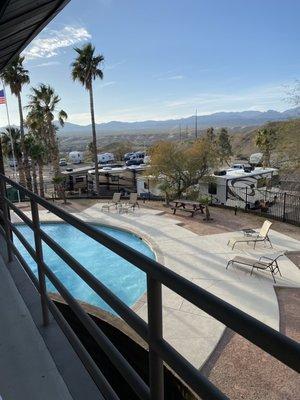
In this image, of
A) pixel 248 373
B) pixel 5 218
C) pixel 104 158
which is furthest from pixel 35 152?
pixel 104 158

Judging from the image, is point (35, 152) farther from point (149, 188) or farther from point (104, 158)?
point (104, 158)

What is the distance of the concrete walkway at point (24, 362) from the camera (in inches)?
71.7

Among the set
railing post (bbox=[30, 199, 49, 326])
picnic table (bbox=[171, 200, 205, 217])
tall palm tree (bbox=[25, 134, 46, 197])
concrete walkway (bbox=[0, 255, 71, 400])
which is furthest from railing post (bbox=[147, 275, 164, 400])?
tall palm tree (bbox=[25, 134, 46, 197])

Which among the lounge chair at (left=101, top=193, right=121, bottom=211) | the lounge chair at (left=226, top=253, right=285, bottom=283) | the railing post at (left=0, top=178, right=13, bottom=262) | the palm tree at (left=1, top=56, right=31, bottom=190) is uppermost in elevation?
the palm tree at (left=1, top=56, right=31, bottom=190)

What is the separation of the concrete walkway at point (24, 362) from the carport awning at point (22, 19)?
205 cm

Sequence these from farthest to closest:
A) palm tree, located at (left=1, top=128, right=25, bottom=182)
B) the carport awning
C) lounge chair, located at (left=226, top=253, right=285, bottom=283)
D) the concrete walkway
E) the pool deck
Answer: palm tree, located at (left=1, top=128, right=25, bottom=182) → lounge chair, located at (left=226, top=253, right=285, bottom=283) → the pool deck → the carport awning → the concrete walkway

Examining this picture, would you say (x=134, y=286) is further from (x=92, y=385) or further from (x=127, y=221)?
(x=92, y=385)

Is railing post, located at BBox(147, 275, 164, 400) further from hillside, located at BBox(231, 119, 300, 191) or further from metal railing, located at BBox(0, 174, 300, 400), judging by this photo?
hillside, located at BBox(231, 119, 300, 191)

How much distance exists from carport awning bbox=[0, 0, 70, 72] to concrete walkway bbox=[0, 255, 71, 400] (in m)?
2.05

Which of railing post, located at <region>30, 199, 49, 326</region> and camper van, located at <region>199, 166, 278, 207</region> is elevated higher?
railing post, located at <region>30, 199, 49, 326</region>

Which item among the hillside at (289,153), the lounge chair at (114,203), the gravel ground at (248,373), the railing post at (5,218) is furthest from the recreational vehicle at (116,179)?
the railing post at (5,218)

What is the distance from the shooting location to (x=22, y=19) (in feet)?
8.84

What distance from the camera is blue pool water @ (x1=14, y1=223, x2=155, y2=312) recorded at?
9.80 metres

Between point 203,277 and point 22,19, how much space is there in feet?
26.5
